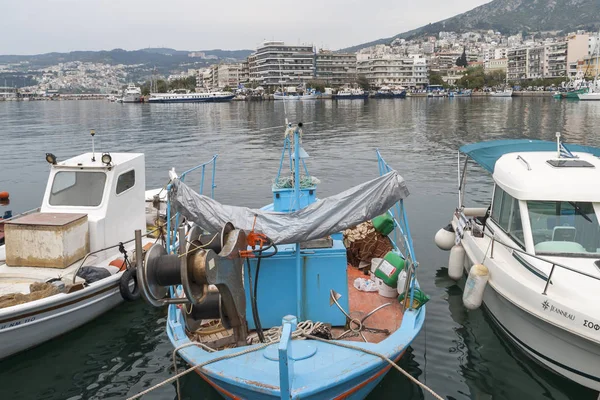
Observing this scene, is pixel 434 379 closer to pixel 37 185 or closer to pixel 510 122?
pixel 37 185

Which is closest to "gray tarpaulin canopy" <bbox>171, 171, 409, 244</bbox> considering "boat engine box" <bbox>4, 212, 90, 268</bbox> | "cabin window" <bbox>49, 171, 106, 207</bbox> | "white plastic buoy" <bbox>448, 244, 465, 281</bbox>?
"boat engine box" <bbox>4, 212, 90, 268</bbox>

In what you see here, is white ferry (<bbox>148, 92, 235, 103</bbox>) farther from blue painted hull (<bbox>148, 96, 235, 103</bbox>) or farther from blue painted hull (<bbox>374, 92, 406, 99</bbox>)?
blue painted hull (<bbox>374, 92, 406, 99</bbox>)

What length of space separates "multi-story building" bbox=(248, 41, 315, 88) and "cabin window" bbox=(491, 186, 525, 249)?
6666 inches

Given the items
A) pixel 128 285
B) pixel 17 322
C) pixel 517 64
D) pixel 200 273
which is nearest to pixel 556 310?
pixel 200 273

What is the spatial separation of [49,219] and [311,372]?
754 cm

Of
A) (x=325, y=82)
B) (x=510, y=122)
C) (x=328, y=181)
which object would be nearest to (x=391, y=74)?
(x=325, y=82)

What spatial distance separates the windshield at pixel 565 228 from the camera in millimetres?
9469

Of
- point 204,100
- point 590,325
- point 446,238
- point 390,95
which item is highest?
point 390,95

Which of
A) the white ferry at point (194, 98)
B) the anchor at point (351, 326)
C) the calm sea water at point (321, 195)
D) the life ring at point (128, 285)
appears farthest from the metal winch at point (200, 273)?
the white ferry at point (194, 98)

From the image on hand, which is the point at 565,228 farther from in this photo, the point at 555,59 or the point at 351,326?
the point at 555,59

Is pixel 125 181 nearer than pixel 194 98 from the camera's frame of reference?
Yes

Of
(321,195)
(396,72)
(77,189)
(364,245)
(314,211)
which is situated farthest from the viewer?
(396,72)

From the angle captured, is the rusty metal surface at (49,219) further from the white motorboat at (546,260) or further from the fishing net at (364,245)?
the white motorboat at (546,260)

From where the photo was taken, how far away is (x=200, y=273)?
657 centimetres
